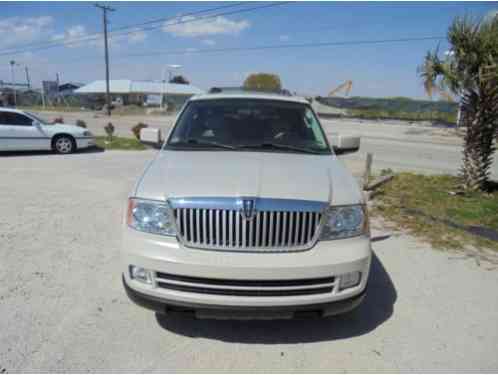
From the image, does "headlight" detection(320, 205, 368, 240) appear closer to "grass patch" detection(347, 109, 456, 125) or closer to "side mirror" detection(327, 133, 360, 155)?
"side mirror" detection(327, 133, 360, 155)

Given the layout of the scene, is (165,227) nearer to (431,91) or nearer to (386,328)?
(386,328)

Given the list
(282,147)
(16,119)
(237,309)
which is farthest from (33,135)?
(237,309)

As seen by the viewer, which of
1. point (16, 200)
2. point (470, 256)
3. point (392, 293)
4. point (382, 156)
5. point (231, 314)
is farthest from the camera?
point (382, 156)

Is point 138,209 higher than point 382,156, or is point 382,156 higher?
point 138,209

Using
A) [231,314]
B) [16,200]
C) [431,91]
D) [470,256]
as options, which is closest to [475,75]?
[431,91]

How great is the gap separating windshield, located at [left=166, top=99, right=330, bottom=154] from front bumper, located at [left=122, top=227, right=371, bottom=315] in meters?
1.40

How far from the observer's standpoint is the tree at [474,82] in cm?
615

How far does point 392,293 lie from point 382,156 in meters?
10.6

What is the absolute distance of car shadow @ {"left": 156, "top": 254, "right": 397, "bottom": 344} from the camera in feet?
9.09

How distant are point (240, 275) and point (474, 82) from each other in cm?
633

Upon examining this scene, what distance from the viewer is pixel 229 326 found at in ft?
9.42

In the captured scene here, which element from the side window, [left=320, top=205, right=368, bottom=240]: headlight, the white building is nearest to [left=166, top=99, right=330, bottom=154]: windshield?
[left=320, top=205, right=368, bottom=240]: headlight

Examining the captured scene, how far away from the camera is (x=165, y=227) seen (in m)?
2.52

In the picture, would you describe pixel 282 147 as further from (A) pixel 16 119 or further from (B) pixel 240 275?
(A) pixel 16 119
